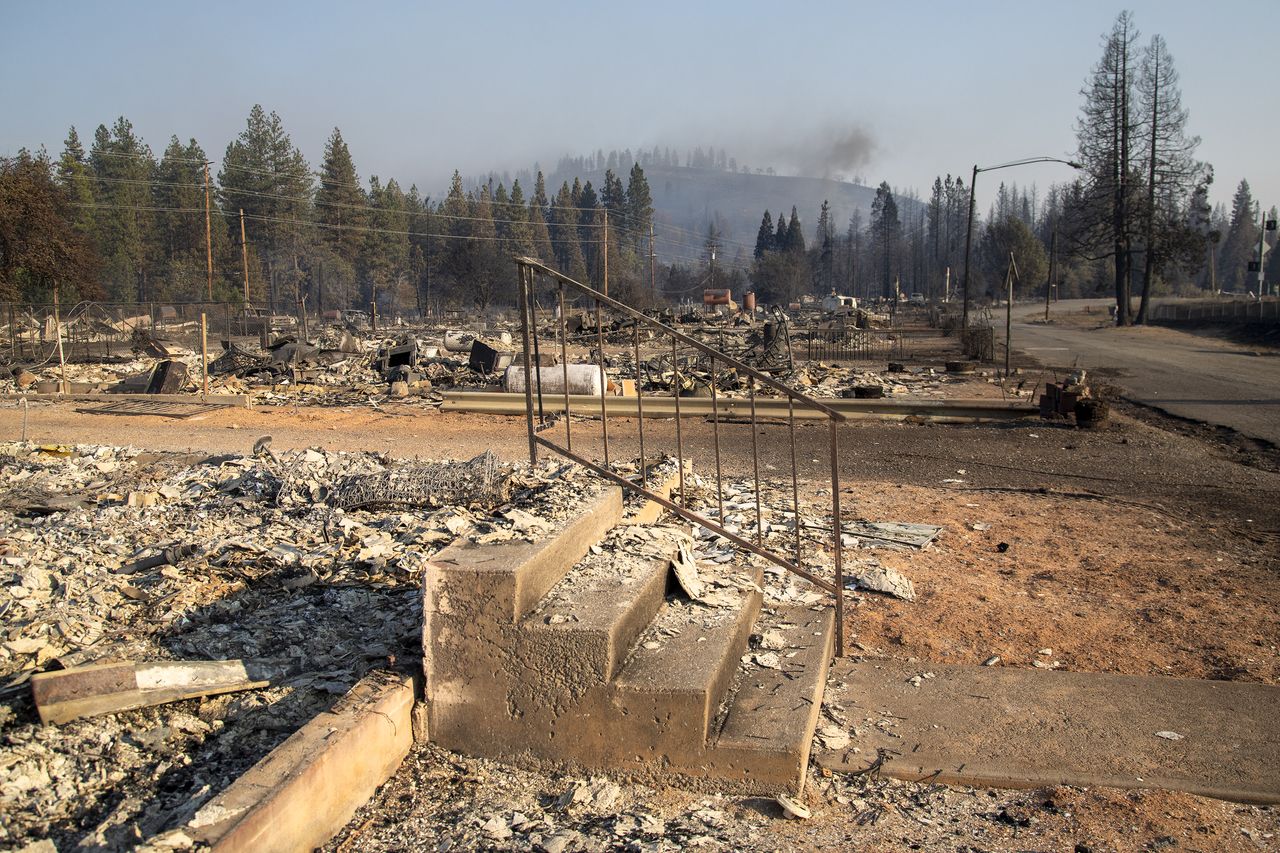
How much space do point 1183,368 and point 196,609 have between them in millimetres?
27387

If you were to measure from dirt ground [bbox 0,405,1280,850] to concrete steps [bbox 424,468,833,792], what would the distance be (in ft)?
0.51

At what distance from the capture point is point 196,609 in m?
4.82

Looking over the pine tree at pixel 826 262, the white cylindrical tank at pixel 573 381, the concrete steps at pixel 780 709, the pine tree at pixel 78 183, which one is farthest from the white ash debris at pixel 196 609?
the pine tree at pixel 826 262

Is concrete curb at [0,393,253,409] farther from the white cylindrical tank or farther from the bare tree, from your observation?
the bare tree

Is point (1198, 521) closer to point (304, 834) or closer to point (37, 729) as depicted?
point (304, 834)

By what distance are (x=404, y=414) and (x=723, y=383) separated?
695cm

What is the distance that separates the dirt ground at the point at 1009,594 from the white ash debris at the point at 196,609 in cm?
68

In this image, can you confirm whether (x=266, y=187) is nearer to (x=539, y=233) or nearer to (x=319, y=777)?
(x=539, y=233)

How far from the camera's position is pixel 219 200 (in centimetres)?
7788

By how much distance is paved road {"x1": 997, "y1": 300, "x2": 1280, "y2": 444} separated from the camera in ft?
53.6

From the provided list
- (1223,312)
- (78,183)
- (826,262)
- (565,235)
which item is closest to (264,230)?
(78,183)

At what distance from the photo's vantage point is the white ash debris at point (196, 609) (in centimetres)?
335

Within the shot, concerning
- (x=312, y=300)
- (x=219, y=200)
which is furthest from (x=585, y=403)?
(x=312, y=300)

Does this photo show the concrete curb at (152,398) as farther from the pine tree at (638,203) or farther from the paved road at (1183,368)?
the pine tree at (638,203)
